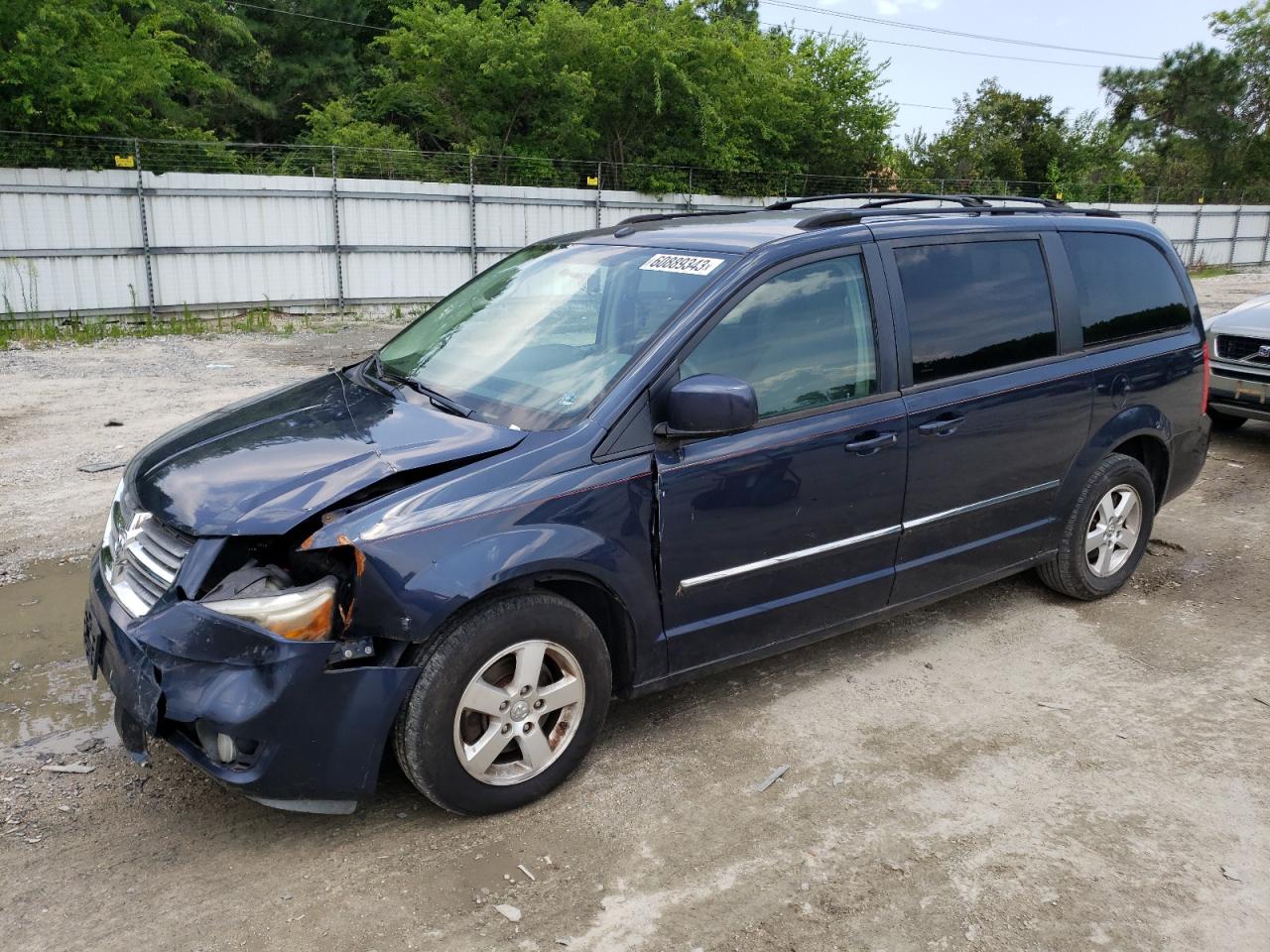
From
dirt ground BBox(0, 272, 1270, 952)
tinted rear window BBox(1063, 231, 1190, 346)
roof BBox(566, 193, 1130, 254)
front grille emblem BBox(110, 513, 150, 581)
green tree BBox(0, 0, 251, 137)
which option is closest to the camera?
dirt ground BBox(0, 272, 1270, 952)

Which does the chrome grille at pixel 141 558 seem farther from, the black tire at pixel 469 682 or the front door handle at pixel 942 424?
the front door handle at pixel 942 424

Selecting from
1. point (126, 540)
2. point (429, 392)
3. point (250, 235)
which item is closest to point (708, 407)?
point (429, 392)

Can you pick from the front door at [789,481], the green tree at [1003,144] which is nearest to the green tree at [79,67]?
the front door at [789,481]

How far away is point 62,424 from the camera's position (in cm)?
850

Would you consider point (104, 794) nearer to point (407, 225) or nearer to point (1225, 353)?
point (1225, 353)

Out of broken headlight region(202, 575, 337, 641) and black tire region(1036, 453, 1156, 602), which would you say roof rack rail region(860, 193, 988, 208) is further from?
broken headlight region(202, 575, 337, 641)

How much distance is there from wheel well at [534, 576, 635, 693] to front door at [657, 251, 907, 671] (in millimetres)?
163

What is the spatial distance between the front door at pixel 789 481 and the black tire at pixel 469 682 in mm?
387

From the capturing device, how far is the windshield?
3.43 meters

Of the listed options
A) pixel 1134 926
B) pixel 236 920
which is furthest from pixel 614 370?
pixel 1134 926

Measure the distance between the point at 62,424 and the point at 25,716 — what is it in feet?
18.4

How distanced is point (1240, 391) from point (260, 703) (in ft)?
25.3

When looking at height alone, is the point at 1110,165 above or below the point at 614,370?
above

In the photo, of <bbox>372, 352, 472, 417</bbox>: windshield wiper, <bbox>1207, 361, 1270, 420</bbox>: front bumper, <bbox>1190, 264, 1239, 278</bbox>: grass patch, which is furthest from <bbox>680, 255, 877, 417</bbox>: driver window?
<bbox>1190, 264, 1239, 278</bbox>: grass patch
